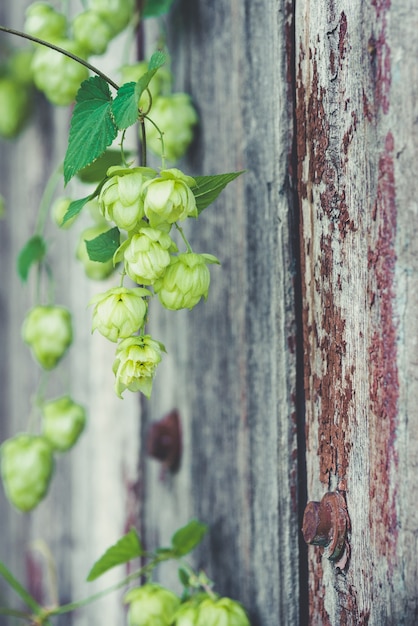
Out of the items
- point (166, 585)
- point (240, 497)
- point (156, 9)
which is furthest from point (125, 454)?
point (156, 9)

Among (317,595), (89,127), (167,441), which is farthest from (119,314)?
(167,441)

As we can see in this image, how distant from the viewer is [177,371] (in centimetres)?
99

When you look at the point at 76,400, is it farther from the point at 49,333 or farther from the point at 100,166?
the point at 100,166

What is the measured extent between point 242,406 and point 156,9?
1.53 feet

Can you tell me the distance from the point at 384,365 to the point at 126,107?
0.93 feet

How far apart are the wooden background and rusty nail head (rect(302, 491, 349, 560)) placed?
13 millimetres

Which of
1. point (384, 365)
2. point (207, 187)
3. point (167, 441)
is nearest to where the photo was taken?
point (384, 365)

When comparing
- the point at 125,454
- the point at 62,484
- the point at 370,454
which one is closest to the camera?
the point at 370,454

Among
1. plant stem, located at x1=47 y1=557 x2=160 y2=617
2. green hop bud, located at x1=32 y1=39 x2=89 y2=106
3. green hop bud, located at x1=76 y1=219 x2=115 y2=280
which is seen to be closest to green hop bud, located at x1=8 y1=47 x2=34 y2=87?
green hop bud, located at x1=32 y1=39 x2=89 y2=106

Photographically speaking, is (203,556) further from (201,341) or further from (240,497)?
(201,341)

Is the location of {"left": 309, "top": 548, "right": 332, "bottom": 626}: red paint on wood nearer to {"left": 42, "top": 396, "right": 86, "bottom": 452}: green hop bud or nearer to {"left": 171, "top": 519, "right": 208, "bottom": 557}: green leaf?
{"left": 171, "top": 519, "right": 208, "bottom": 557}: green leaf

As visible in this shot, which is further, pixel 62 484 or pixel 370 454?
pixel 62 484

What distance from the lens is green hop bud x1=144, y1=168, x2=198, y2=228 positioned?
24.2 inches

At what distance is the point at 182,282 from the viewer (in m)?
0.65
